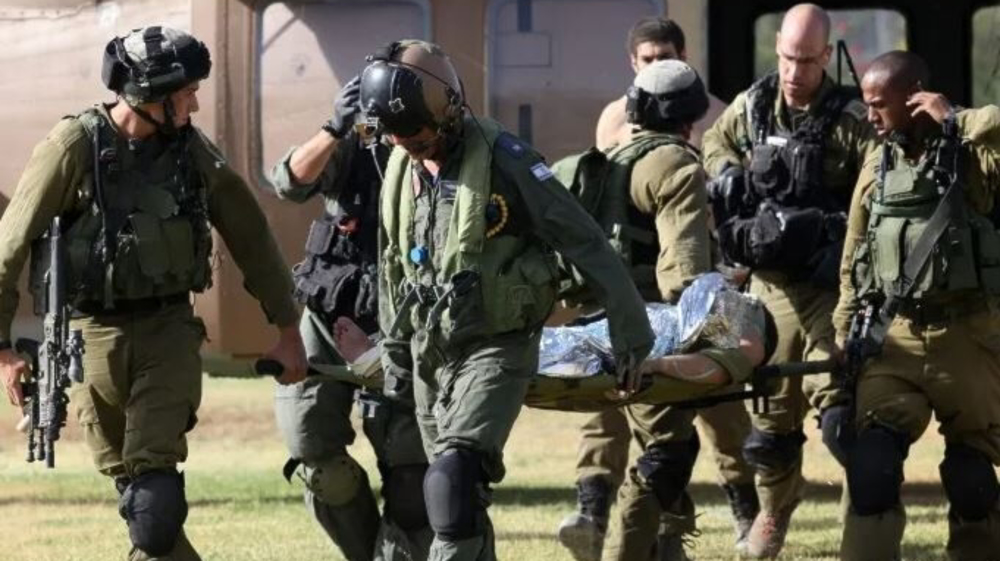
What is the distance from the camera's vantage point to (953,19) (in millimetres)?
13922

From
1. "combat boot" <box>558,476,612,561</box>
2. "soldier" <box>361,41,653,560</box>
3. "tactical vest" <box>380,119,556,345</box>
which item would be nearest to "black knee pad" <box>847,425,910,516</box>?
"soldier" <box>361,41,653,560</box>

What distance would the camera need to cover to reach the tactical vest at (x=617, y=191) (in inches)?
362

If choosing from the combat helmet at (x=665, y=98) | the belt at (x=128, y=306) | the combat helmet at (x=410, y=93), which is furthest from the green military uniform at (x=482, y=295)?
the combat helmet at (x=665, y=98)

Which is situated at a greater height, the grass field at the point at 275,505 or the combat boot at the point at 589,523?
the combat boot at the point at 589,523

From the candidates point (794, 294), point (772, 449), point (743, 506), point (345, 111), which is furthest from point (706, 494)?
point (345, 111)

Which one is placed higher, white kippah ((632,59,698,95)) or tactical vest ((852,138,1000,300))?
white kippah ((632,59,698,95))

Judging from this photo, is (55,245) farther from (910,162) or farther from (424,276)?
(910,162)

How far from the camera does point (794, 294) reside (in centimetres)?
1041

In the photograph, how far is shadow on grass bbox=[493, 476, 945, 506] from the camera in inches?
524

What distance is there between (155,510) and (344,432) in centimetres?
99

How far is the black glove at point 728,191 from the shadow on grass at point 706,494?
3144mm

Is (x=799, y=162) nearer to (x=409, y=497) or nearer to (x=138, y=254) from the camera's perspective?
(x=409, y=497)

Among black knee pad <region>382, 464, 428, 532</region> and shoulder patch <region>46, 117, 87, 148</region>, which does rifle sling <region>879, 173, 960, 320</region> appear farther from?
shoulder patch <region>46, 117, 87, 148</region>

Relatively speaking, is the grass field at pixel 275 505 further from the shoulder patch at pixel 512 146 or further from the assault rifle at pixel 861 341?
the shoulder patch at pixel 512 146
